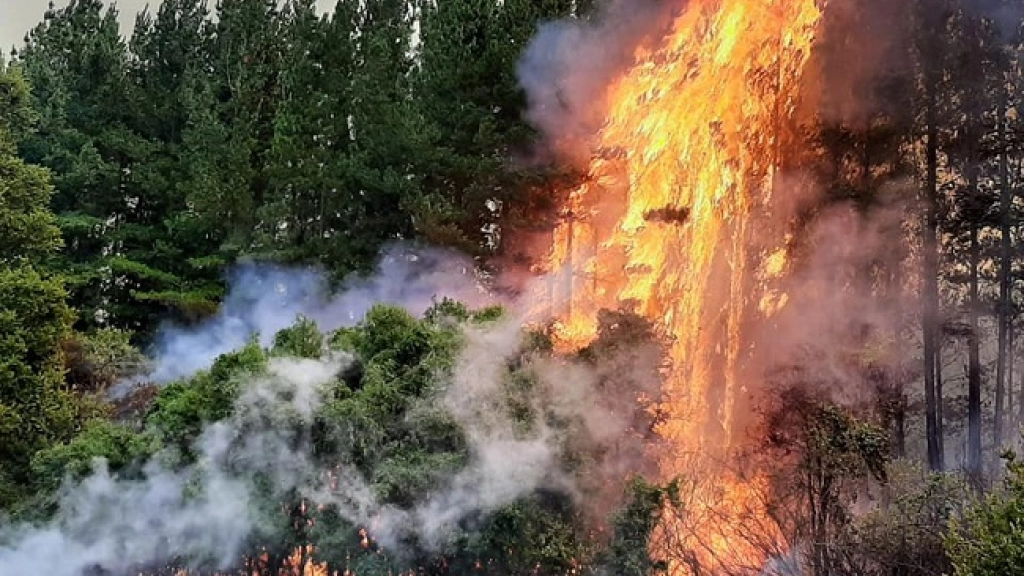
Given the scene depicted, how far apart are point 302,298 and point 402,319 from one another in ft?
25.9

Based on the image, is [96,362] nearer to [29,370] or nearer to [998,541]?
[29,370]

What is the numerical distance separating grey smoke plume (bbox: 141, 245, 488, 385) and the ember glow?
3967mm

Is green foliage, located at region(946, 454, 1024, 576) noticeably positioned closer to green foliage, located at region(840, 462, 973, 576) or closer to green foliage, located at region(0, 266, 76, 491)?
green foliage, located at region(840, 462, 973, 576)

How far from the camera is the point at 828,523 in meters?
9.18

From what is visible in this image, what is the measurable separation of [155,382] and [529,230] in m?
7.75

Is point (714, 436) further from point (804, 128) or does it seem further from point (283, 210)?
point (283, 210)

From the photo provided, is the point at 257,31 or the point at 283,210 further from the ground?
the point at 257,31

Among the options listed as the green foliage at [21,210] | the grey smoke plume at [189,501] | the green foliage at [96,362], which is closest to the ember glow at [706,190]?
the grey smoke plume at [189,501]

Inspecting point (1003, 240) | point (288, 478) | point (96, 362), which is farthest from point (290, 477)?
point (1003, 240)

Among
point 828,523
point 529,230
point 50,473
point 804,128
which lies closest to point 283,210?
point 529,230

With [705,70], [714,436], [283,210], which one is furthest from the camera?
[283,210]

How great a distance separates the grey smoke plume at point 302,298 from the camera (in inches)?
655

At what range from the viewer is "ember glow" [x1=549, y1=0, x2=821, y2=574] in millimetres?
11945

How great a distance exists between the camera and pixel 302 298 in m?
18.0
